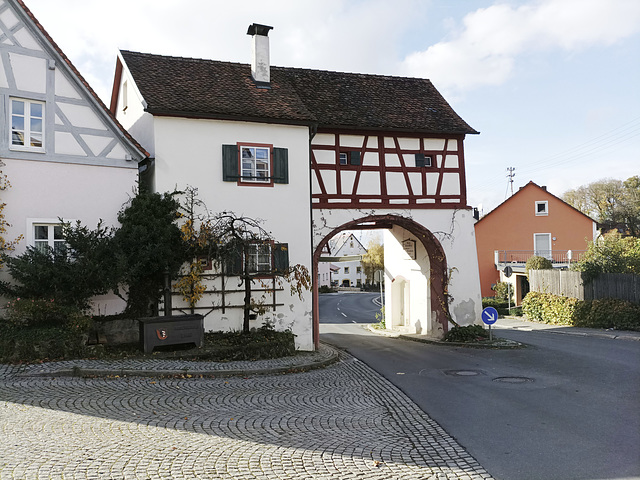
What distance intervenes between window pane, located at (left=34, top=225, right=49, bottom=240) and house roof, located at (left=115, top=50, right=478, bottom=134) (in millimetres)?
4271

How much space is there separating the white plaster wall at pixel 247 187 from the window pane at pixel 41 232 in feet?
10.2

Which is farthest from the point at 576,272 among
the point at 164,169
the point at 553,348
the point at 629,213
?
the point at 629,213

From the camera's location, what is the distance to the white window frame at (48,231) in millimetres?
14070

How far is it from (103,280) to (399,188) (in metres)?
10.7

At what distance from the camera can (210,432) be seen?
7445mm

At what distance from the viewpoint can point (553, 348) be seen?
1773cm

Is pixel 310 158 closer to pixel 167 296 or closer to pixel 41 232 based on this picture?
pixel 167 296

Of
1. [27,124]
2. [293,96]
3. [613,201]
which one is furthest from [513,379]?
[613,201]

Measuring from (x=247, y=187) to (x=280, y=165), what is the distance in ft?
4.10

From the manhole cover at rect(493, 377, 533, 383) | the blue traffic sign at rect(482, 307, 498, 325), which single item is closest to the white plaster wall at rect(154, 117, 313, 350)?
the blue traffic sign at rect(482, 307, 498, 325)

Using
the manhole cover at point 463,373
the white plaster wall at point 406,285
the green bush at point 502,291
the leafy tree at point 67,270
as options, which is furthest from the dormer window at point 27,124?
the green bush at point 502,291

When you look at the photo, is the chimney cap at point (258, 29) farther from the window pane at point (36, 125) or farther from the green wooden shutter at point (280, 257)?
the window pane at point (36, 125)

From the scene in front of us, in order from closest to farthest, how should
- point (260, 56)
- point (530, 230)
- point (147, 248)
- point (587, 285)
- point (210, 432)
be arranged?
point (210, 432)
point (147, 248)
point (260, 56)
point (587, 285)
point (530, 230)

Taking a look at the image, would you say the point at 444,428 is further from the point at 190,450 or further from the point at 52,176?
the point at 52,176
